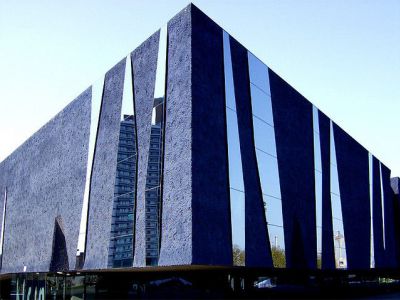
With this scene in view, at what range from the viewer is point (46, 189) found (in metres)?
28.2

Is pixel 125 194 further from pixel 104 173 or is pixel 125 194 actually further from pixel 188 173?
pixel 188 173

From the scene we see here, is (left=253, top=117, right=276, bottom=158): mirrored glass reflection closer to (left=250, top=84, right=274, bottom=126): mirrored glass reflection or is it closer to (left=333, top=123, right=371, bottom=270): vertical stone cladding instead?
(left=250, top=84, right=274, bottom=126): mirrored glass reflection

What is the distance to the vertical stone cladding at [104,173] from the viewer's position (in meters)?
20.9

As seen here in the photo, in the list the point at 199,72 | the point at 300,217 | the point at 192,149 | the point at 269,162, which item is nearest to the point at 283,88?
the point at 269,162

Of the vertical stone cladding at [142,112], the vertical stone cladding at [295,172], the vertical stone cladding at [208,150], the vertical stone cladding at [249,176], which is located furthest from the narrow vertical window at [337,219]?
the vertical stone cladding at [142,112]

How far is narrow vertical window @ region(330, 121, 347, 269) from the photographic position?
28.5m

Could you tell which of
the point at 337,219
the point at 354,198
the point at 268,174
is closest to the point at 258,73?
the point at 268,174

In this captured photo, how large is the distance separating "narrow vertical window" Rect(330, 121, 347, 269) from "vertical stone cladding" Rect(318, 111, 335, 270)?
593mm

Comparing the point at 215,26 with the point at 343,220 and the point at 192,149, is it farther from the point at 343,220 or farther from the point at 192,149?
the point at 343,220

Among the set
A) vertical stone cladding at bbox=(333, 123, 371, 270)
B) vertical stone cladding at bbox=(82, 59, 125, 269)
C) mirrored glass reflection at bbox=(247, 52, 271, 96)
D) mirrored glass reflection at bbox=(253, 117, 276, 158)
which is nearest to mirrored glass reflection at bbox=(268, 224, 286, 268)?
mirrored glass reflection at bbox=(253, 117, 276, 158)

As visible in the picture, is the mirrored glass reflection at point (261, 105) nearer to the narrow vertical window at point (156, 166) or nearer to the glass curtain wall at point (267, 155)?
the glass curtain wall at point (267, 155)

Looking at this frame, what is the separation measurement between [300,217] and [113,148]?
33.8ft

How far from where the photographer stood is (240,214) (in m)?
18.6

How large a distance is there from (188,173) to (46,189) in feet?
49.0
